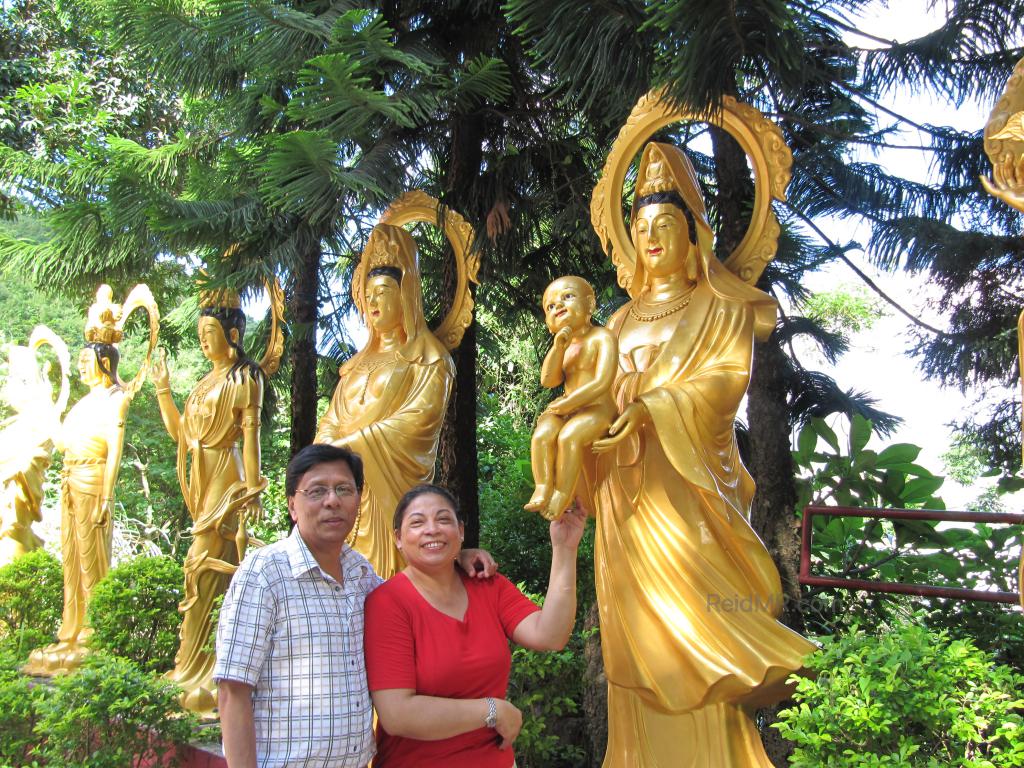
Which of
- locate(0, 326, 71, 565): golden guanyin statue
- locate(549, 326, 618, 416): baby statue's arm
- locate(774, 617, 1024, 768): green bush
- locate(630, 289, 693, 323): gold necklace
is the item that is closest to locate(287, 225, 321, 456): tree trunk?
locate(0, 326, 71, 565): golden guanyin statue

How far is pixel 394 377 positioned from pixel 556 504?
1808 mm

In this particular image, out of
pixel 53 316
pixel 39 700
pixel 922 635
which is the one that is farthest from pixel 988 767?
pixel 53 316

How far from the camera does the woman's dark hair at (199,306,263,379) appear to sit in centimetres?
594

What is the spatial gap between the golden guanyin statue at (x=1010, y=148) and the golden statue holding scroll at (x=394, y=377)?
274 centimetres

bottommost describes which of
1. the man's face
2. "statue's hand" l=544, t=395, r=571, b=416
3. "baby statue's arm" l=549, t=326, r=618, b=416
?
the man's face

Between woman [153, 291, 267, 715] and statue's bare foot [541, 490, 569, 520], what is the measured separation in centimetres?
299

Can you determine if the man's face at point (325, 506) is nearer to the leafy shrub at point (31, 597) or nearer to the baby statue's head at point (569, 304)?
the baby statue's head at point (569, 304)

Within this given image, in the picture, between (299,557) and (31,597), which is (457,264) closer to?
(299,557)

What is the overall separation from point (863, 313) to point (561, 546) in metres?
12.3

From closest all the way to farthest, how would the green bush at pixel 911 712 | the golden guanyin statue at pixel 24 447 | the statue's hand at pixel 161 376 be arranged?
the green bush at pixel 911 712 → the statue's hand at pixel 161 376 → the golden guanyin statue at pixel 24 447

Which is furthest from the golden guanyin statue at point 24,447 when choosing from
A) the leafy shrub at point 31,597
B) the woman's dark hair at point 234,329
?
the woman's dark hair at point 234,329

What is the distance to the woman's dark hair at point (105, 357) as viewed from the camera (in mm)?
7160

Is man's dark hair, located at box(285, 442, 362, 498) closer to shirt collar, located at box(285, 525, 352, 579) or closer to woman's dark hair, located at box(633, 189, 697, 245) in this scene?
shirt collar, located at box(285, 525, 352, 579)

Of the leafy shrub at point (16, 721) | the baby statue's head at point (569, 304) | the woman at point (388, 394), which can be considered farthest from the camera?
the woman at point (388, 394)
